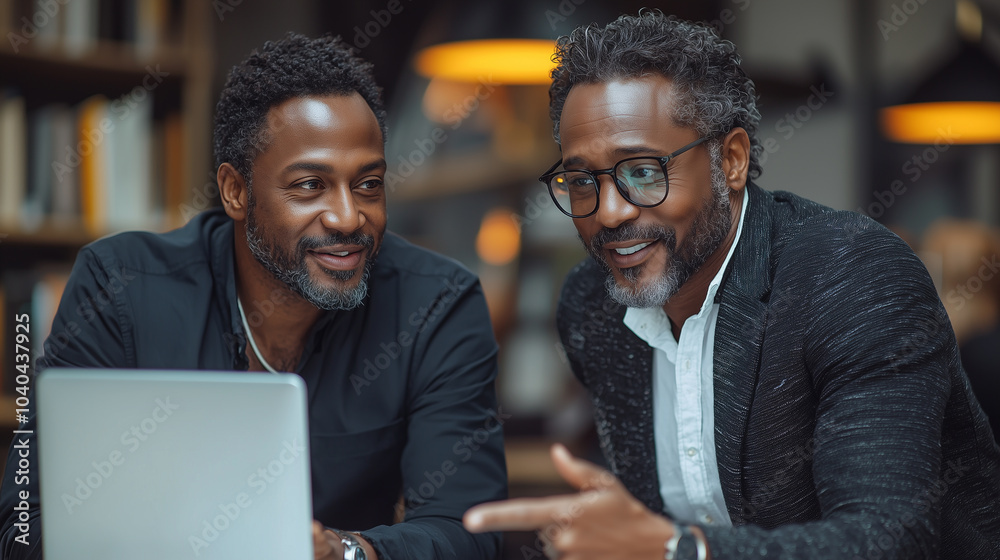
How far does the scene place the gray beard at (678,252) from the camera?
54.2 inches

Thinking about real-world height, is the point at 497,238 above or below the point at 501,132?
below

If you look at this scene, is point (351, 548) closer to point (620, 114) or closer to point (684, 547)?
point (684, 547)

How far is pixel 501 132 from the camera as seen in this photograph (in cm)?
312

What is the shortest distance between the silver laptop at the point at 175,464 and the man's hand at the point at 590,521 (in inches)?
8.0

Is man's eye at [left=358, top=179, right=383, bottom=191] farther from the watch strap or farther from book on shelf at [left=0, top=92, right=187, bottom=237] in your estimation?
book on shelf at [left=0, top=92, right=187, bottom=237]

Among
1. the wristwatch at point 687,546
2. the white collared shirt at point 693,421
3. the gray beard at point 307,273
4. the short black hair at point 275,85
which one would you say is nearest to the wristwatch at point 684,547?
the wristwatch at point 687,546

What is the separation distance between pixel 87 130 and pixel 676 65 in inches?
71.0

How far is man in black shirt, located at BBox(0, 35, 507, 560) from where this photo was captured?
1.45 metres

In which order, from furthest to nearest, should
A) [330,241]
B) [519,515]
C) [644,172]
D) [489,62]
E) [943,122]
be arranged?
[943,122] → [489,62] → [330,241] → [644,172] → [519,515]

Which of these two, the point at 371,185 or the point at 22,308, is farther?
the point at 22,308

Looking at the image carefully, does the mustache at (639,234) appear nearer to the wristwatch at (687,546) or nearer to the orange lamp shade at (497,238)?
the wristwatch at (687,546)

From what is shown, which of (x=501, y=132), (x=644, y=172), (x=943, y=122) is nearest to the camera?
(x=644, y=172)

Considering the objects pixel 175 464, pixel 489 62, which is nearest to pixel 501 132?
pixel 489 62

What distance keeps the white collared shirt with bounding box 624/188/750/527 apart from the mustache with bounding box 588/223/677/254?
122mm
